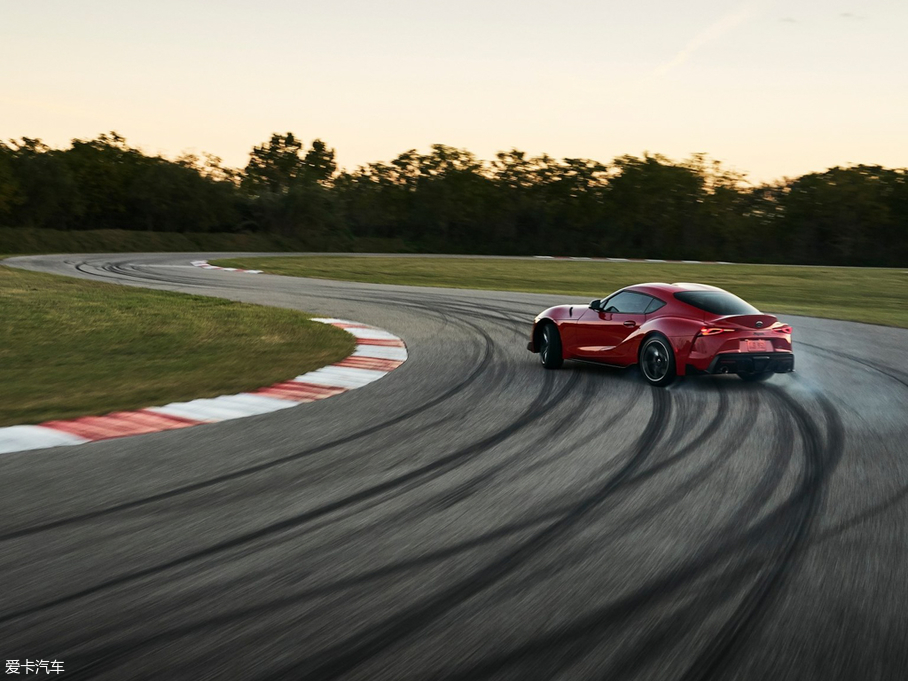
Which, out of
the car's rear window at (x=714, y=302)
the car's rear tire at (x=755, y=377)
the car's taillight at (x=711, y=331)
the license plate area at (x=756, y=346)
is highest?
the car's rear window at (x=714, y=302)

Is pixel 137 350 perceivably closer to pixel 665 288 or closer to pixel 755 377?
pixel 665 288

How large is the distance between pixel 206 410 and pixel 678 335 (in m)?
5.01

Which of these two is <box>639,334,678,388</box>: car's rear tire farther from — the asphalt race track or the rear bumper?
the asphalt race track

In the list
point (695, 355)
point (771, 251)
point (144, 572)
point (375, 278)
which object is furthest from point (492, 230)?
point (144, 572)

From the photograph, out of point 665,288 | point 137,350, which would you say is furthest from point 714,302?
point 137,350

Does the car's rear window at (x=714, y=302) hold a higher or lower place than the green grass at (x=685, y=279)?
higher

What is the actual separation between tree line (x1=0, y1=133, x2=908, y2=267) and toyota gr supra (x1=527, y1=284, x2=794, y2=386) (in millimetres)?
62867

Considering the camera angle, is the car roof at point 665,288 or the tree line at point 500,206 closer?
the car roof at point 665,288

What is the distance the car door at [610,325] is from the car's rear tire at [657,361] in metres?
0.36

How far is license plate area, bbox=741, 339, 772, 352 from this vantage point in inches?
379

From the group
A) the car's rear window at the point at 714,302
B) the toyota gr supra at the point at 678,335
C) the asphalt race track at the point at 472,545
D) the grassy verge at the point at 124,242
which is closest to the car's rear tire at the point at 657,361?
the toyota gr supra at the point at 678,335

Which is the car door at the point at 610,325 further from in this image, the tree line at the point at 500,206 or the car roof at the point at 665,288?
the tree line at the point at 500,206

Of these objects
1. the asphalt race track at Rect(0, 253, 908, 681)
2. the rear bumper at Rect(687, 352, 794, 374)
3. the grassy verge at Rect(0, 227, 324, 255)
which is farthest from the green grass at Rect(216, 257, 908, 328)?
the grassy verge at Rect(0, 227, 324, 255)

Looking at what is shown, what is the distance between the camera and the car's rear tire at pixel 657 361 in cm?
973
